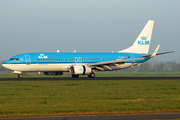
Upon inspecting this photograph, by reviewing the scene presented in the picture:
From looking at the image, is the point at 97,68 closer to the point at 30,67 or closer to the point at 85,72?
the point at 85,72

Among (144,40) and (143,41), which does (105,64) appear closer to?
(143,41)

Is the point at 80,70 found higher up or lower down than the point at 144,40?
lower down

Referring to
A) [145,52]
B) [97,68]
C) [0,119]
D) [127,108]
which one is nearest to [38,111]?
[0,119]

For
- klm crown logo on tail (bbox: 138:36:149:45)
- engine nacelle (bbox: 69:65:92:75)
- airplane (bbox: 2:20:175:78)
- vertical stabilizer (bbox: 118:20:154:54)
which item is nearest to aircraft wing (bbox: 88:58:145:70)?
airplane (bbox: 2:20:175:78)

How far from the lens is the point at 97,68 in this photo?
5394 centimetres

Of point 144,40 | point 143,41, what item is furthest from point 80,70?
point 144,40

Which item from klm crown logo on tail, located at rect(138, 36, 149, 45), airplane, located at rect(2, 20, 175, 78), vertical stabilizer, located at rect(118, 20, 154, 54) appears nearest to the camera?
airplane, located at rect(2, 20, 175, 78)

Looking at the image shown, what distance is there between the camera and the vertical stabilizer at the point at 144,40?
2335 inches

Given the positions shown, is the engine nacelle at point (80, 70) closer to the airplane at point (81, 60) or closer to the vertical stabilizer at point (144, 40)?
the airplane at point (81, 60)

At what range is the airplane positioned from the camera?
4916 cm

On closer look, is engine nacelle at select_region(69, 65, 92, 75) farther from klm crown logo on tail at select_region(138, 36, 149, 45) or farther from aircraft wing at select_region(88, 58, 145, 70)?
klm crown logo on tail at select_region(138, 36, 149, 45)

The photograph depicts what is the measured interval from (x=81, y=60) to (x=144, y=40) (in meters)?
15.4

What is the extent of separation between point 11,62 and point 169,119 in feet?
128

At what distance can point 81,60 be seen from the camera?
53.0 m
